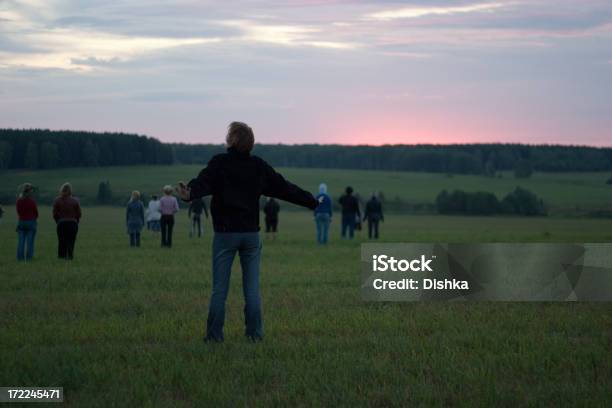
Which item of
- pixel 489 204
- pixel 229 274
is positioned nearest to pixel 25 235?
pixel 229 274

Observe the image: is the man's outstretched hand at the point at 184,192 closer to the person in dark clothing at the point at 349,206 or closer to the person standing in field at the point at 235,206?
the person standing in field at the point at 235,206

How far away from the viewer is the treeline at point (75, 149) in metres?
93.1

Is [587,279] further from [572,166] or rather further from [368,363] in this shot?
[572,166]

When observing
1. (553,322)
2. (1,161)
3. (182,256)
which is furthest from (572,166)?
(553,322)

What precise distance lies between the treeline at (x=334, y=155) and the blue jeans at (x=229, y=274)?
92.5 meters

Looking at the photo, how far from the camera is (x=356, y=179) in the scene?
15425 centimetres

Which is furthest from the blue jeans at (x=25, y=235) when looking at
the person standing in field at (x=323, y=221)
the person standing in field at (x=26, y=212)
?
the person standing in field at (x=323, y=221)

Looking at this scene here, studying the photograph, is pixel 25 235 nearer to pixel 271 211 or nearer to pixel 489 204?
pixel 271 211

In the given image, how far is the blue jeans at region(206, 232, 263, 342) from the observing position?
9.81m

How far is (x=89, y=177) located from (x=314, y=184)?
3037 cm

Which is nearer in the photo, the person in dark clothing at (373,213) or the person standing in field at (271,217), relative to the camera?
the person standing in field at (271,217)

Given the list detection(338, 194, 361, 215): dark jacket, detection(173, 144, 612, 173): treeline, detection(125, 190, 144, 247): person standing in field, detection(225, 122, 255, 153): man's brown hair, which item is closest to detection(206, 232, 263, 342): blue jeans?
detection(225, 122, 255, 153): man's brown hair

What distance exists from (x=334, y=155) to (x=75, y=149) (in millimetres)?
68162

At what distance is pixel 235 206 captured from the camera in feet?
32.0
